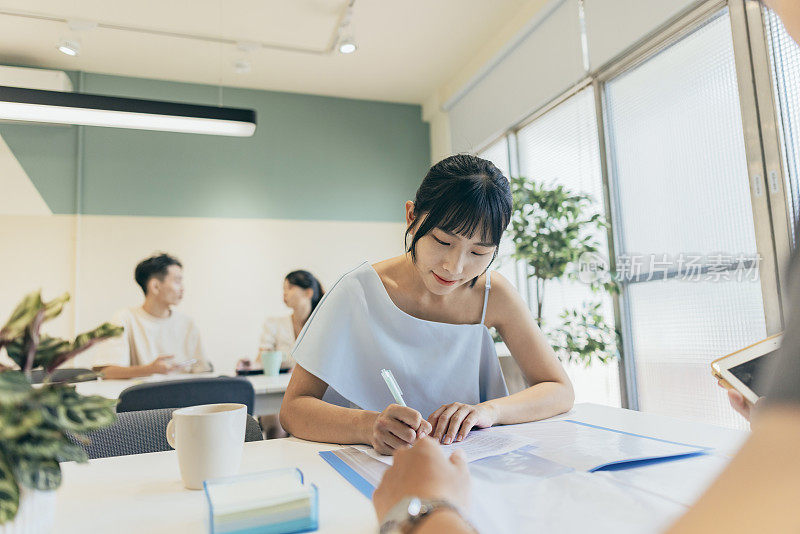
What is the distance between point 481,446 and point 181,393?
124cm

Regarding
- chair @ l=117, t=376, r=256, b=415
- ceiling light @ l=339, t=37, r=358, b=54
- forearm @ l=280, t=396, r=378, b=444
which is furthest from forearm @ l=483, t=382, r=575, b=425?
ceiling light @ l=339, t=37, r=358, b=54

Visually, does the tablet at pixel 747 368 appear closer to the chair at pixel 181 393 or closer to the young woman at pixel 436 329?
the young woman at pixel 436 329

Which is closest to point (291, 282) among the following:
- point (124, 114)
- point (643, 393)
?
point (124, 114)

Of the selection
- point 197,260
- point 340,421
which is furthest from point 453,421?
point 197,260

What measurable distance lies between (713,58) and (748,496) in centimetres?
257

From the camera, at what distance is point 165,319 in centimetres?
318

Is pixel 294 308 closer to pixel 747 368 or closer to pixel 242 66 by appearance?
pixel 242 66

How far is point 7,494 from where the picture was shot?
0.41 meters

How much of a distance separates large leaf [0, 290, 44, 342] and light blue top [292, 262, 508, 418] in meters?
0.69

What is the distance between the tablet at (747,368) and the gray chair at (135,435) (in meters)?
0.79

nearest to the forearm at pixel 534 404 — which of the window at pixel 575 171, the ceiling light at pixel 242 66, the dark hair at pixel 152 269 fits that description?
the window at pixel 575 171

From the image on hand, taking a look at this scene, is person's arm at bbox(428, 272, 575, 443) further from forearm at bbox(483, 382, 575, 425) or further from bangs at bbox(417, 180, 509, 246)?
bangs at bbox(417, 180, 509, 246)

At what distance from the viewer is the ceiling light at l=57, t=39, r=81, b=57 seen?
3.51 metres

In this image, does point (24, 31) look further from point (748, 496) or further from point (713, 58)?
point (748, 496)
